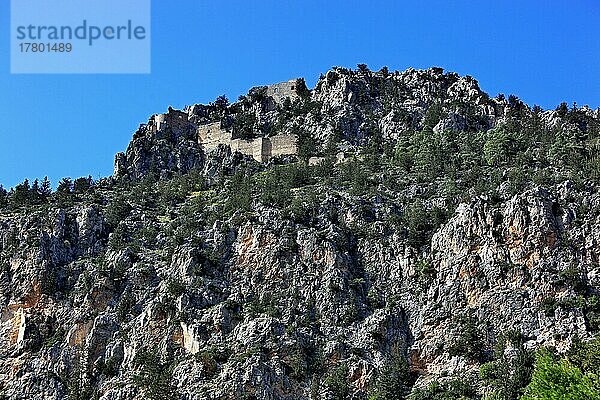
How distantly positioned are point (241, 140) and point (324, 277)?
3747 centimetres

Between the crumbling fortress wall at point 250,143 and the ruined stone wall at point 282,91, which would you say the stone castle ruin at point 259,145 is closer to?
the crumbling fortress wall at point 250,143

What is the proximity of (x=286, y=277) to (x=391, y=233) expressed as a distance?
991 centimetres

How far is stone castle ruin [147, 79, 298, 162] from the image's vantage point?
98.8 m

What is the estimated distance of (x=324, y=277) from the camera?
67.1m

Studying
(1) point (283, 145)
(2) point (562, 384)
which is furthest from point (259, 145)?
(2) point (562, 384)

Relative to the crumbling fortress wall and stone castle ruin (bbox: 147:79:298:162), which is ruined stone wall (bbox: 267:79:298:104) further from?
the crumbling fortress wall

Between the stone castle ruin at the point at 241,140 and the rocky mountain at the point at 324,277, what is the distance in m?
10.4

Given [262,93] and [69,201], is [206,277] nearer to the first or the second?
[69,201]

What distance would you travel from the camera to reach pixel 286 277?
6781 cm

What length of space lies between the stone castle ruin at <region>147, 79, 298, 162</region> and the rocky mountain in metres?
10.4

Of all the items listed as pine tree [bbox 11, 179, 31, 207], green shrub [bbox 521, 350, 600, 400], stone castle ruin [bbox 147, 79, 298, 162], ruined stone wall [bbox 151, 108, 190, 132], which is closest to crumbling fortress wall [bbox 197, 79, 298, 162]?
stone castle ruin [bbox 147, 79, 298, 162]

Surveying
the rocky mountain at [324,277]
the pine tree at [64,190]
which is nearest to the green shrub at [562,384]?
the rocky mountain at [324,277]

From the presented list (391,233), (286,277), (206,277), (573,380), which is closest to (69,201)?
(206,277)

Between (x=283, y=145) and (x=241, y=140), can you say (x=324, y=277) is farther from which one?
(x=241, y=140)
